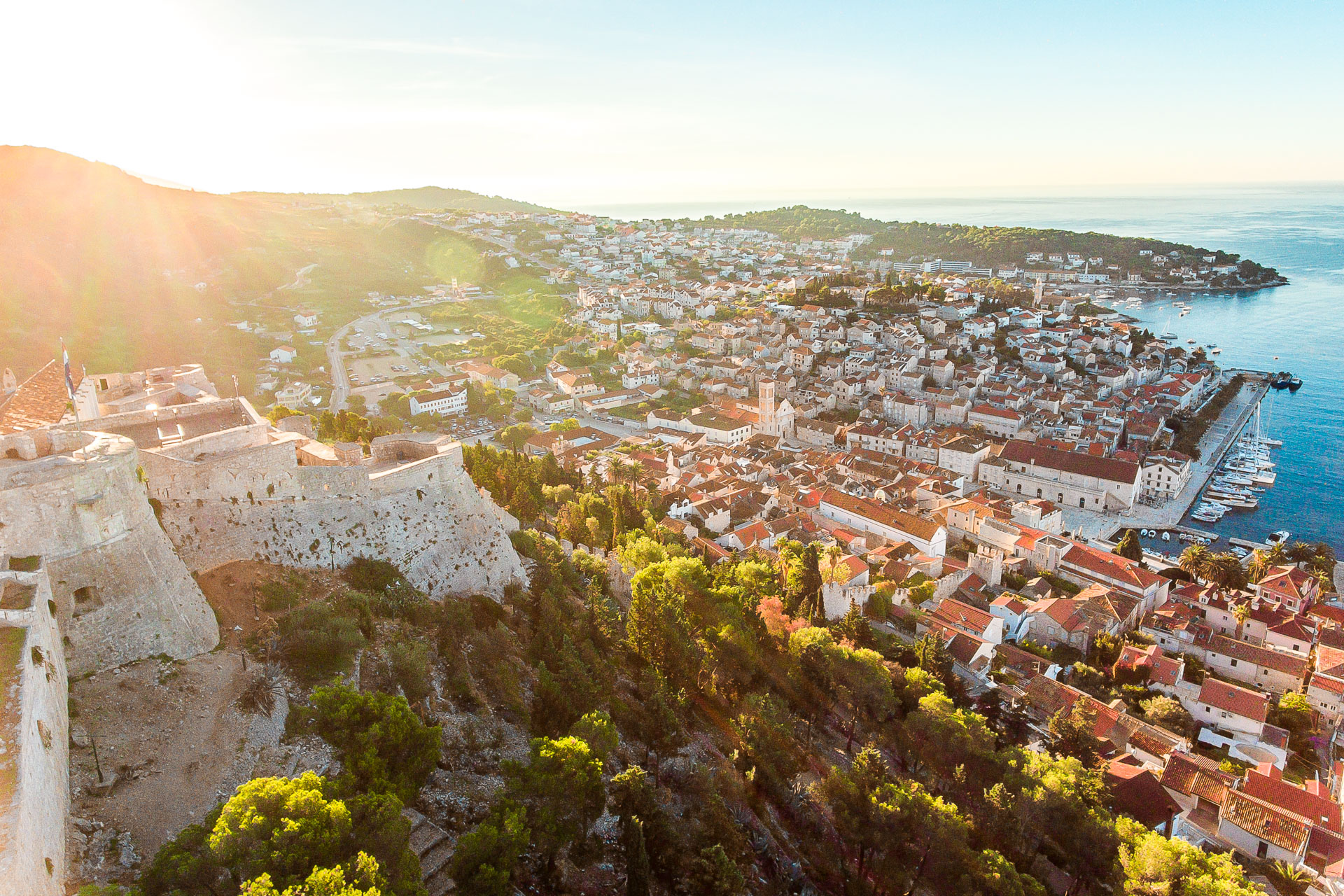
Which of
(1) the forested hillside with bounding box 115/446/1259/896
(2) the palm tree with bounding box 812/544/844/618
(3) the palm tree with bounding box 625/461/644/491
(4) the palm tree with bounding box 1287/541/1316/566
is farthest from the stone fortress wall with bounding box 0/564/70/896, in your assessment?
(4) the palm tree with bounding box 1287/541/1316/566

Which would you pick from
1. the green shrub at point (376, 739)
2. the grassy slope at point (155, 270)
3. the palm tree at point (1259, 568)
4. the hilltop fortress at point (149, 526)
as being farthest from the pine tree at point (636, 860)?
the grassy slope at point (155, 270)

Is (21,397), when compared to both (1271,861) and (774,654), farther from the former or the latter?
(1271,861)

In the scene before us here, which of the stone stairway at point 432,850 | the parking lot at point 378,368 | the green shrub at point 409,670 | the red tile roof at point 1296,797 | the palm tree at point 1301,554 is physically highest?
the green shrub at point 409,670

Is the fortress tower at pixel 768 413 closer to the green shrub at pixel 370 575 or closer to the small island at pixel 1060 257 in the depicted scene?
the green shrub at pixel 370 575

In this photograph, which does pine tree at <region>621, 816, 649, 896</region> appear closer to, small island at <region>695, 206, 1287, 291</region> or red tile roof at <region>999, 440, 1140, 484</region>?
red tile roof at <region>999, 440, 1140, 484</region>

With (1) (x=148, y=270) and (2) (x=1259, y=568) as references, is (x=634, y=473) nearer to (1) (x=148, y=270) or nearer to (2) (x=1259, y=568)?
(2) (x=1259, y=568)
